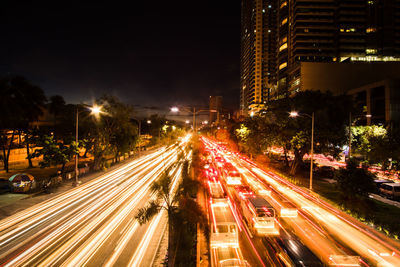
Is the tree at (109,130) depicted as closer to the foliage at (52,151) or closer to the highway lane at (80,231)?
the foliage at (52,151)

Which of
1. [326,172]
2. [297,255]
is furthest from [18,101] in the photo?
[326,172]

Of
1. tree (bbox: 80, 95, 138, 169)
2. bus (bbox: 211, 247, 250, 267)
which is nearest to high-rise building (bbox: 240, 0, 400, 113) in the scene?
tree (bbox: 80, 95, 138, 169)

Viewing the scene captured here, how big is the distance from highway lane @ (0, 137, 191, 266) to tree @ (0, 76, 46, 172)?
503 inches

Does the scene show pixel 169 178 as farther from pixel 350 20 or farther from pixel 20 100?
pixel 350 20

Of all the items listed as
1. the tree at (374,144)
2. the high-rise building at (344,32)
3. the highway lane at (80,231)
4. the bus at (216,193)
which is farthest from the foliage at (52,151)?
the high-rise building at (344,32)

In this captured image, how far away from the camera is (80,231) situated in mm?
11844

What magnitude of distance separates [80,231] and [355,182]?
1835cm

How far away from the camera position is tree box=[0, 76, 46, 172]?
22.9m

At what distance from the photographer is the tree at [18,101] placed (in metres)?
22.9

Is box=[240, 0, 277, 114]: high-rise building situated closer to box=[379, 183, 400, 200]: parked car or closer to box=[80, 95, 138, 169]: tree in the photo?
box=[80, 95, 138, 169]: tree

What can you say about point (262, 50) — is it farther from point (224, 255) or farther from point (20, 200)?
point (224, 255)

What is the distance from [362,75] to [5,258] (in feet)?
307

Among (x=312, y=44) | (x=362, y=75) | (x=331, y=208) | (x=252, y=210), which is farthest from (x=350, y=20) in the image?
(x=252, y=210)

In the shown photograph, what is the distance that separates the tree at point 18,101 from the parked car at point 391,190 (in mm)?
39710
